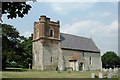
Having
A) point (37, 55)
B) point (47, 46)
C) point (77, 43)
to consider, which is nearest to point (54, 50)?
point (47, 46)

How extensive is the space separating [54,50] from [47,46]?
1.91m

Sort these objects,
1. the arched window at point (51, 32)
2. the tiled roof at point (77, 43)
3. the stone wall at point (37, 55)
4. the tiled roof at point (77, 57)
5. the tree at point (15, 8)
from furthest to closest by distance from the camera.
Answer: the tiled roof at point (77, 43)
the tiled roof at point (77, 57)
the arched window at point (51, 32)
the stone wall at point (37, 55)
the tree at point (15, 8)

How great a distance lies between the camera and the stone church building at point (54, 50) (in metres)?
50.6

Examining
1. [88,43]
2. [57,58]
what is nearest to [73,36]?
[88,43]

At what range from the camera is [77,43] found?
57.7m

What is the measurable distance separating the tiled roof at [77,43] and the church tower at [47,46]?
230 cm

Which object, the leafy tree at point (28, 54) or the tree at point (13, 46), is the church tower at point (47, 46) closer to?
the tree at point (13, 46)

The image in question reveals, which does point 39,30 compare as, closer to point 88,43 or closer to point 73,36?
point 73,36

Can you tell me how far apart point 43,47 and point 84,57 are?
11.5 meters

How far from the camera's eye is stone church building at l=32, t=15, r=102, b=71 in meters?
50.6

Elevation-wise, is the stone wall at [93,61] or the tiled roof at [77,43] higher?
the tiled roof at [77,43]

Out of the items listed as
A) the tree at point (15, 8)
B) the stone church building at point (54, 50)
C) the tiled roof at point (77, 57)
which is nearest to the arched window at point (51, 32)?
the stone church building at point (54, 50)

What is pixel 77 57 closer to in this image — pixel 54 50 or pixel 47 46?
pixel 54 50

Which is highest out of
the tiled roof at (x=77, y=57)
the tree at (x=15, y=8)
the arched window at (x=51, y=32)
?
the arched window at (x=51, y=32)
